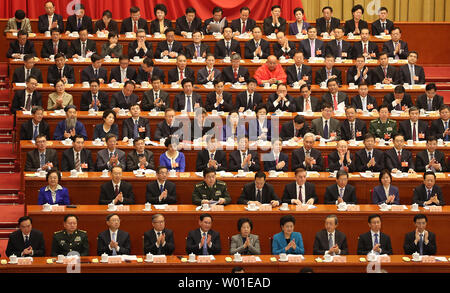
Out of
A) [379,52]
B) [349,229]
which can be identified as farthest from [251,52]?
[349,229]

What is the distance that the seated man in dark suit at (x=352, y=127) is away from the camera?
9930 mm

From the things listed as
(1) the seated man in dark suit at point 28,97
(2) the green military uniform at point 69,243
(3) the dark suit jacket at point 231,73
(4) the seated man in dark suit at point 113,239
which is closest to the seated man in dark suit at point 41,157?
(1) the seated man in dark suit at point 28,97

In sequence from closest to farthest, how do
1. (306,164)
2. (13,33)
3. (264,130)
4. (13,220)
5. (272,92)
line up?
(13,220)
(306,164)
(264,130)
(272,92)
(13,33)

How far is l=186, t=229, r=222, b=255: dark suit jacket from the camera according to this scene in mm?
7738

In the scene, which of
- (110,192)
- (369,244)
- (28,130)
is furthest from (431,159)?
(28,130)

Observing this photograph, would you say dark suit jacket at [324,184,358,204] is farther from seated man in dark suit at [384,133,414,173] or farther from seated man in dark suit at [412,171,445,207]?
seated man in dark suit at [384,133,414,173]

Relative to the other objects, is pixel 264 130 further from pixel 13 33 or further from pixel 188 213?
pixel 13 33

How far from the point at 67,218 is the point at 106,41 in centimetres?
473

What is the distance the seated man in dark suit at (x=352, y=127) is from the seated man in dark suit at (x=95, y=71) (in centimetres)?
345

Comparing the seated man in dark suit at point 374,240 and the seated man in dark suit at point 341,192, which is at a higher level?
the seated man in dark suit at point 341,192

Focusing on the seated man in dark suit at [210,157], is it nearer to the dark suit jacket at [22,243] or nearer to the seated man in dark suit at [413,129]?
the dark suit jacket at [22,243]

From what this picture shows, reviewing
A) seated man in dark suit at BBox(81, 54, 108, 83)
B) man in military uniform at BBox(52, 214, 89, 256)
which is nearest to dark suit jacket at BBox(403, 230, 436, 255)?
man in military uniform at BBox(52, 214, 89, 256)

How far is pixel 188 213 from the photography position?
811 centimetres

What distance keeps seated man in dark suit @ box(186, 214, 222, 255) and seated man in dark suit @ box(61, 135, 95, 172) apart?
6.50ft
